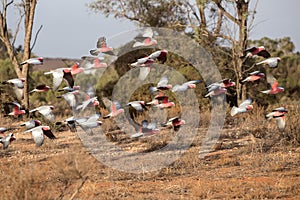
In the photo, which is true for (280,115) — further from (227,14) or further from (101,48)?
(227,14)

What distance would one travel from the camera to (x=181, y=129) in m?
11.1

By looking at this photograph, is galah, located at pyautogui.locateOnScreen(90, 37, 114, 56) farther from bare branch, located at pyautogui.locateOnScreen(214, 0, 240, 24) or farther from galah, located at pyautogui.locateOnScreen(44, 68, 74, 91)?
bare branch, located at pyautogui.locateOnScreen(214, 0, 240, 24)

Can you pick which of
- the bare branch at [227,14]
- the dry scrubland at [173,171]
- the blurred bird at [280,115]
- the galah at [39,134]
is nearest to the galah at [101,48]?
the galah at [39,134]

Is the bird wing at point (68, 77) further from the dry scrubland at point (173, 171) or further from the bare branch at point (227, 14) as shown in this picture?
the bare branch at point (227, 14)

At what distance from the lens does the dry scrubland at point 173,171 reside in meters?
4.91

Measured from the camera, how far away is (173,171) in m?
7.67

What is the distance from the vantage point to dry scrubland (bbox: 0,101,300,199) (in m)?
4.91

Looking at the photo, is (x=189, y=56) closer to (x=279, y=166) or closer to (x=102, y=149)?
(x=102, y=149)

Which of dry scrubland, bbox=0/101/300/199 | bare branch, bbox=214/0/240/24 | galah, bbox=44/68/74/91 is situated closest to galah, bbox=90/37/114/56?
galah, bbox=44/68/74/91

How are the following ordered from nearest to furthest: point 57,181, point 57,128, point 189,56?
1. point 57,181
2. point 57,128
3. point 189,56

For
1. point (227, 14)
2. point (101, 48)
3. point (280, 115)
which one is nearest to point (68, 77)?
point (101, 48)

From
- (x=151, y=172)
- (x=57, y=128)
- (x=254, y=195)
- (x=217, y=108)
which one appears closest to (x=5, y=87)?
(x=57, y=128)

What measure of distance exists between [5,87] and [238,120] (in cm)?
736

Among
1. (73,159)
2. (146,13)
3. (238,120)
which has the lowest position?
(238,120)
